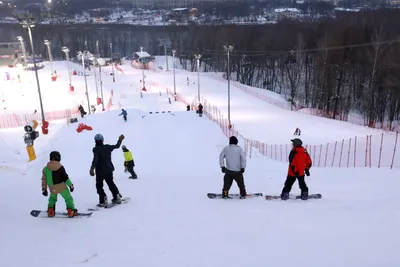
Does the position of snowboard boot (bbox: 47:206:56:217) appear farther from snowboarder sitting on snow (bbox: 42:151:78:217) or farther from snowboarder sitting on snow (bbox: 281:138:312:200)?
snowboarder sitting on snow (bbox: 281:138:312:200)

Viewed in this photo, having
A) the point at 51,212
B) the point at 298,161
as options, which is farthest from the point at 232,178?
the point at 51,212

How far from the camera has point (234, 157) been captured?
7.55 metres

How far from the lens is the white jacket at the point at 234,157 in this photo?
7.52 meters

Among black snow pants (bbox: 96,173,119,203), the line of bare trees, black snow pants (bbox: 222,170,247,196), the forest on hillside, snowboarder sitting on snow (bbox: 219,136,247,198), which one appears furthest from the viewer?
the forest on hillside

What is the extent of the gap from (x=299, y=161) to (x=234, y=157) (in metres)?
1.33

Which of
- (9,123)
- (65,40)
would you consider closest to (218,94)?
(9,123)

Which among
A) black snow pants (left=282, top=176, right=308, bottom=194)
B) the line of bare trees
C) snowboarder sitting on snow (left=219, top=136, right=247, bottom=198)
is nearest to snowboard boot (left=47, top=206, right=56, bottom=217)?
snowboarder sitting on snow (left=219, top=136, right=247, bottom=198)

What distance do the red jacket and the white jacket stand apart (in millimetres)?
1012

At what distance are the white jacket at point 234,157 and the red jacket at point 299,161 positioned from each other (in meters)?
1.01

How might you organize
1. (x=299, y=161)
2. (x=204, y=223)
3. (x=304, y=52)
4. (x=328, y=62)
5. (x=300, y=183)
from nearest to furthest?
(x=204, y=223)
(x=299, y=161)
(x=300, y=183)
(x=328, y=62)
(x=304, y=52)

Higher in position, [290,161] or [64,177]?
[64,177]

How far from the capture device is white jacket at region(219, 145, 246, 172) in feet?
24.7

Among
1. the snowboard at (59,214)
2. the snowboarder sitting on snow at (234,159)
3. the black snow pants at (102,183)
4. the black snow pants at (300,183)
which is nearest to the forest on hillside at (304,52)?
the black snow pants at (300,183)

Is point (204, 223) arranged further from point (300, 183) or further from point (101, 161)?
point (300, 183)
